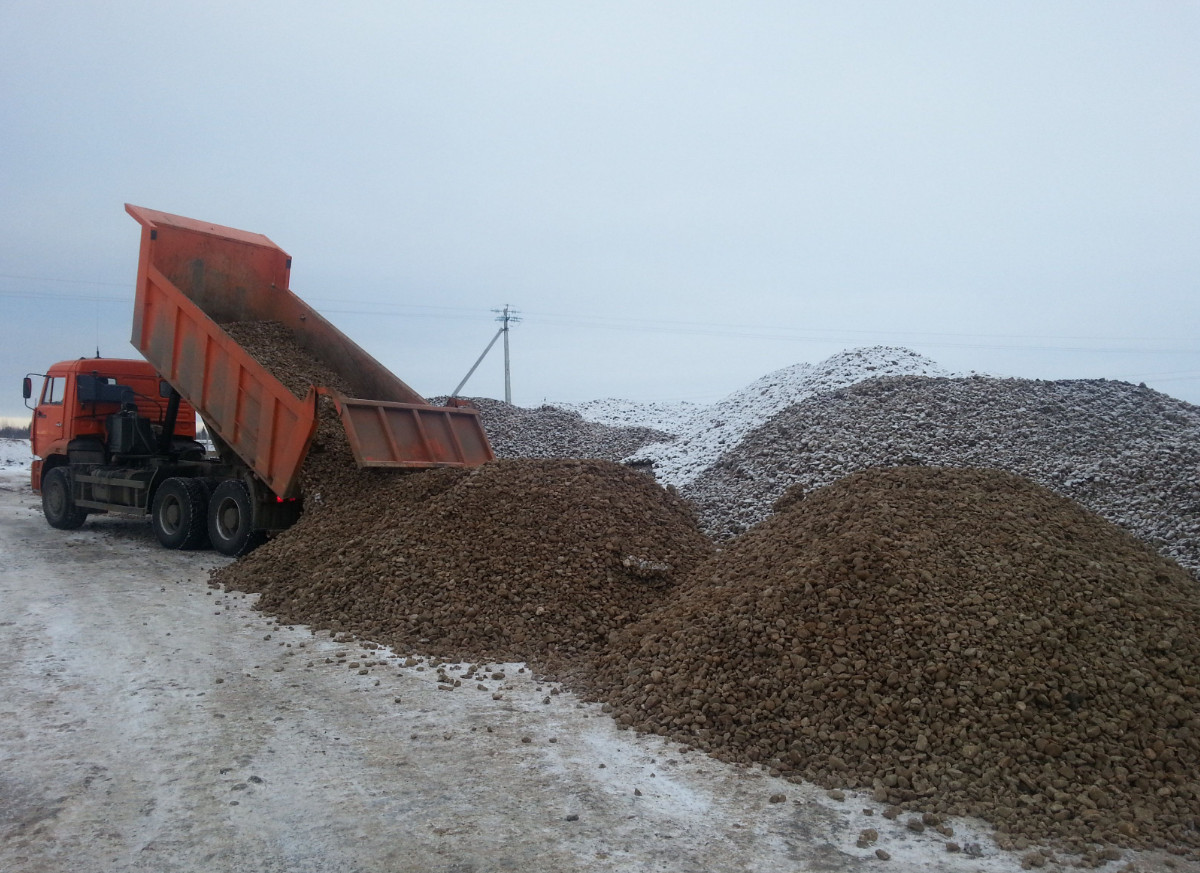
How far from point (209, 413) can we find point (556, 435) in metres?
9.95

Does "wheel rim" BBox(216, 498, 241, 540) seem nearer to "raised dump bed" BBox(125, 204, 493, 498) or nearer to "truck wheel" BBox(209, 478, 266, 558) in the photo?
"truck wheel" BBox(209, 478, 266, 558)

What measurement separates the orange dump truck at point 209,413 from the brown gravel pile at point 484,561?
801 millimetres

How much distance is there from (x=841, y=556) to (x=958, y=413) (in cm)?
675

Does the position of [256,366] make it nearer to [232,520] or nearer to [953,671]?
[232,520]

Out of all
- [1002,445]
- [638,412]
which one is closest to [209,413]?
[1002,445]

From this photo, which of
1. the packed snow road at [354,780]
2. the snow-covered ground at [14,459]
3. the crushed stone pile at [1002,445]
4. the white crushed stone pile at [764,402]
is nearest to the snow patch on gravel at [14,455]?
the snow-covered ground at [14,459]

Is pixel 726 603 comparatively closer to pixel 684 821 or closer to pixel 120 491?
pixel 684 821

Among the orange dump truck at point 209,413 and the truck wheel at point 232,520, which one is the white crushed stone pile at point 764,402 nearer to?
the orange dump truck at point 209,413

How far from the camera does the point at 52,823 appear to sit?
12.7ft

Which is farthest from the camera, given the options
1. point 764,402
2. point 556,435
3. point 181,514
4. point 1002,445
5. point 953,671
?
point 556,435

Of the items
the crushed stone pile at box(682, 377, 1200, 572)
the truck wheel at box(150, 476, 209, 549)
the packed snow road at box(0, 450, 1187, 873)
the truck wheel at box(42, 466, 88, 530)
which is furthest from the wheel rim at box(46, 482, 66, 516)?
the crushed stone pile at box(682, 377, 1200, 572)

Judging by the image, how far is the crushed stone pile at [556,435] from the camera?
59.9 ft

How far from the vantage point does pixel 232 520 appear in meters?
10.7

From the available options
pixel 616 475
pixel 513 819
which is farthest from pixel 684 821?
pixel 616 475
